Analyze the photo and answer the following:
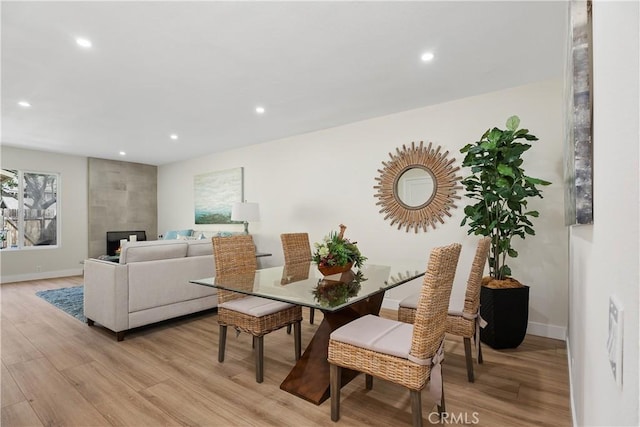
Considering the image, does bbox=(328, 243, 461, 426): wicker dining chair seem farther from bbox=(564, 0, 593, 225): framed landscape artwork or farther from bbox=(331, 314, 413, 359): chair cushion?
bbox=(564, 0, 593, 225): framed landscape artwork

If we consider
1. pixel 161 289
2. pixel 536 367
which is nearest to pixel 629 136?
pixel 536 367

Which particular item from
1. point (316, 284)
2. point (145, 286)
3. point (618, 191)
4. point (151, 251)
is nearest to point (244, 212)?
point (151, 251)

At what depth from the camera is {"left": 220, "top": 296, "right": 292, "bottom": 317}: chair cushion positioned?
7.81 feet

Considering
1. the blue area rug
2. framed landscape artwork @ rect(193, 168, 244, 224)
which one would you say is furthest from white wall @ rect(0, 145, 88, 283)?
framed landscape artwork @ rect(193, 168, 244, 224)

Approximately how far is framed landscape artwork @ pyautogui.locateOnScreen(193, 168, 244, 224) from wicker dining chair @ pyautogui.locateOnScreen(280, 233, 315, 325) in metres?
2.75

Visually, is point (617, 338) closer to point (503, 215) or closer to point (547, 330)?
point (503, 215)

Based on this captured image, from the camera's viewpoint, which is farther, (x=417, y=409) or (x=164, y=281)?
(x=164, y=281)

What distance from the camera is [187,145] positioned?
5.90 meters

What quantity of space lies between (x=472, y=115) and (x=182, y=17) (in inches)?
118

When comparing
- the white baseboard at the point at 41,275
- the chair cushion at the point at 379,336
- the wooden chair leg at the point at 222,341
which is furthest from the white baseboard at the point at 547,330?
the white baseboard at the point at 41,275

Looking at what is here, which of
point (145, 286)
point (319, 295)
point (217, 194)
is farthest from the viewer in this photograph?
point (217, 194)

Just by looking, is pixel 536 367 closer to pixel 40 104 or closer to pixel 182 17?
pixel 182 17

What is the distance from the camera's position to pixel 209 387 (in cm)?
227

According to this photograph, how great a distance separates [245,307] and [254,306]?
0.07m
